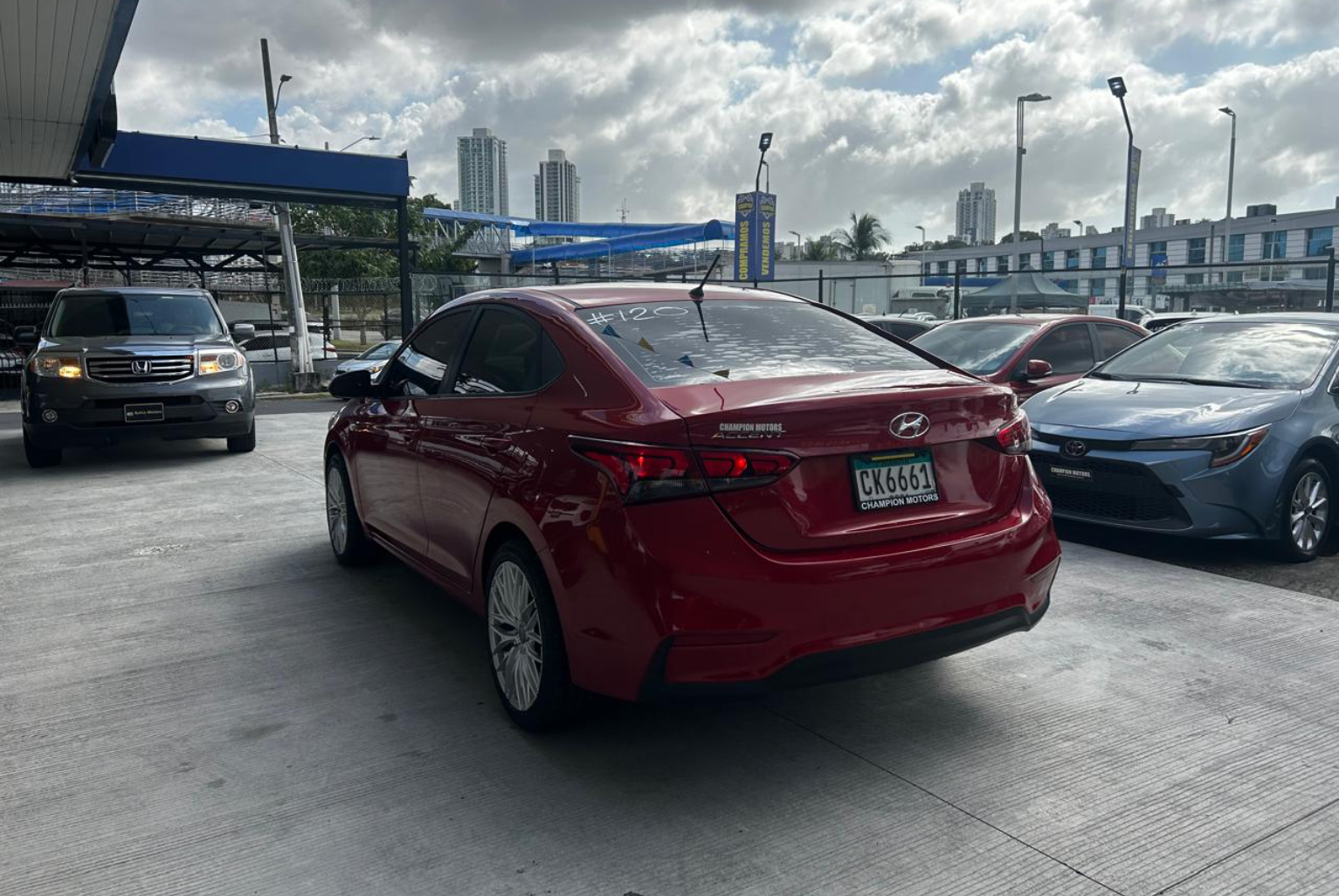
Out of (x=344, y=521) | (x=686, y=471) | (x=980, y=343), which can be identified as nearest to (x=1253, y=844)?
(x=686, y=471)

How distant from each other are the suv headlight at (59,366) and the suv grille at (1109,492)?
839 cm

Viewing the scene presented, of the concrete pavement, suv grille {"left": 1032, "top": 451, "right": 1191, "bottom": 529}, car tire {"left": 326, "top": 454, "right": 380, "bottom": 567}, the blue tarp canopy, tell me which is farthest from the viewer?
the blue tarp canopy

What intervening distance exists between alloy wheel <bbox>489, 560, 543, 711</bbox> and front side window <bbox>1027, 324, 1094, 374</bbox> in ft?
22.5

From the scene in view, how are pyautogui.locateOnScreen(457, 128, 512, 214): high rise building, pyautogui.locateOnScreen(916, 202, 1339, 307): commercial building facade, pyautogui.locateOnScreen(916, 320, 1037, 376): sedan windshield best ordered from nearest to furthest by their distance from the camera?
1. pyautogui.locateOnScreen(916, 320, 1037, 376): sedan windshield
2. pyautogui.locateOnScreen(916, 202, 1339, 307): commercial building facade
3. pyautogui.locateOnScreen(457, 128, 512, 214): high rise building

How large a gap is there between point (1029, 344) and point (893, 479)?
21.7 feet

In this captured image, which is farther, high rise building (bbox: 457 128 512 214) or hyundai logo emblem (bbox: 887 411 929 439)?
high rise building (bbox: 457 128 512 214)

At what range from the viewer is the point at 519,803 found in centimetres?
308

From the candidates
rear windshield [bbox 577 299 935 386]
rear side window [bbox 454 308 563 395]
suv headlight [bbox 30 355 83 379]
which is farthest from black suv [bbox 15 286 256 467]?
rear windshield [bbox 577 299 935 386]

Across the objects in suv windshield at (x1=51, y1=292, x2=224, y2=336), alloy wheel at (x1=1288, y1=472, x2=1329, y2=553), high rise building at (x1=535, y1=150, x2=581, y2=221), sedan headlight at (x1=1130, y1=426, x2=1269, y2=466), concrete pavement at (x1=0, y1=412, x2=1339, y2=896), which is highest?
high rise building at (x1=535, y1=150, x2=581, y2=221)

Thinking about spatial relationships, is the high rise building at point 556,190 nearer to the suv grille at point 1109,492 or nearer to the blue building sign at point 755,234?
Answer: the blue building sign at point 755,234

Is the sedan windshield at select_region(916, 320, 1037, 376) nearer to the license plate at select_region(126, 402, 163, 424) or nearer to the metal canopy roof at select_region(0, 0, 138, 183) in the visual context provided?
the license plate at select_region(126, 402, 163, 424)

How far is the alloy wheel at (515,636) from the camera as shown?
342cm

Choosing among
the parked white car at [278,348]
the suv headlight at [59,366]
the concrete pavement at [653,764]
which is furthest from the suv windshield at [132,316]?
the parked white car at [278,348]

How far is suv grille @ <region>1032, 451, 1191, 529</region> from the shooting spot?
19.6ft
